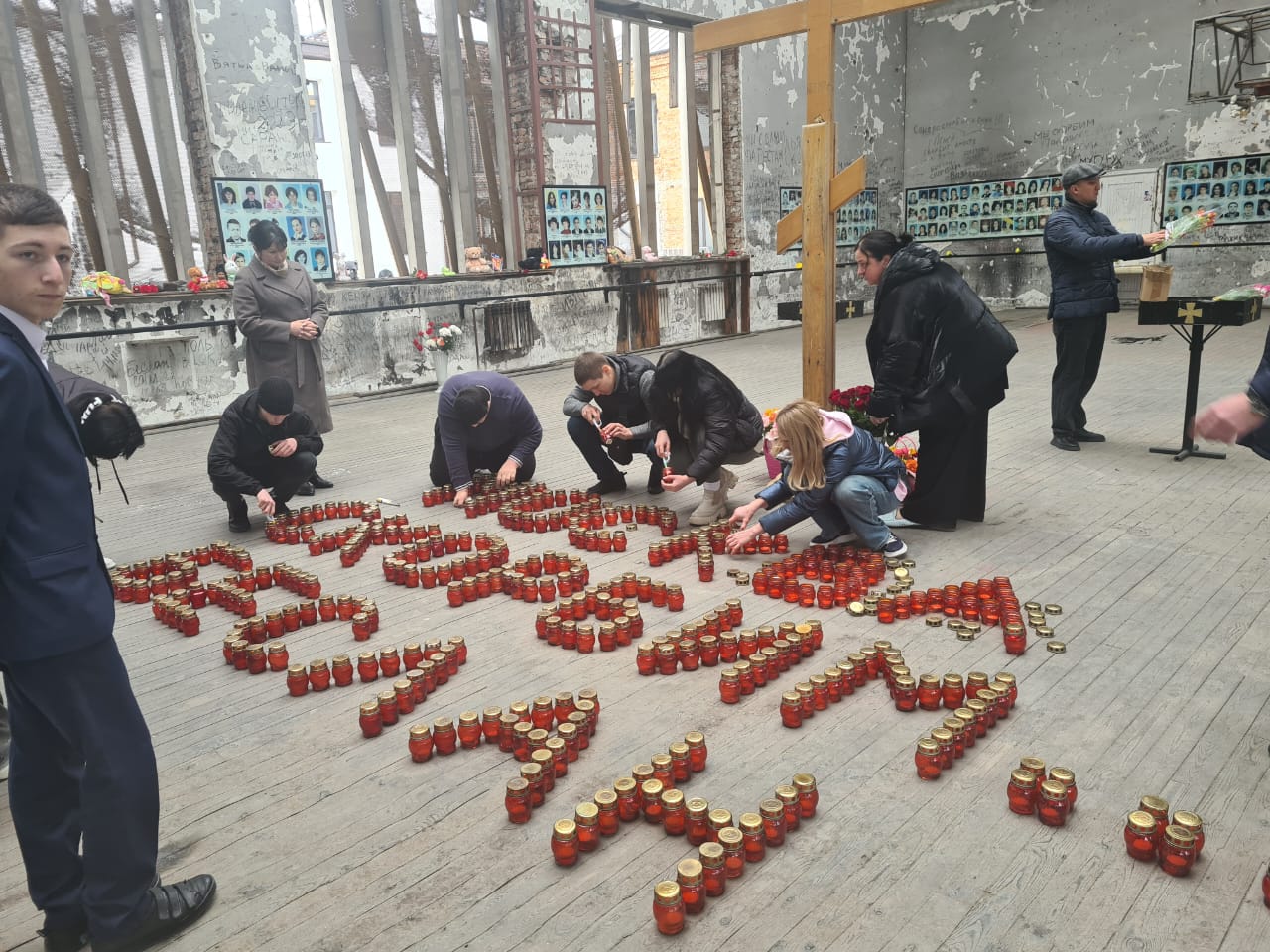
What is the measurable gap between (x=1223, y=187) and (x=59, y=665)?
1798cm

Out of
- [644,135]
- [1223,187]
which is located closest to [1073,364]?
[644,135]

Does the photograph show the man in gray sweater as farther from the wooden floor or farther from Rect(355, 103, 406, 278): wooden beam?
Rect(355, 103, 406, 278): wooden beam

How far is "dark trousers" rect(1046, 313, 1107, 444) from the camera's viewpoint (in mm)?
6699

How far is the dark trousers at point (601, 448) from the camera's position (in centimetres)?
612

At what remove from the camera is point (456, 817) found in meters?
2.70

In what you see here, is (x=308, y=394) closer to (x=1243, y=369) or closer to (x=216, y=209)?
(x=216, y=209)

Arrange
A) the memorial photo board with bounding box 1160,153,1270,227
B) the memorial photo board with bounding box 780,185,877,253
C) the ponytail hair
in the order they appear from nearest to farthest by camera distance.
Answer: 1. the ponytail hair
2. the memorial photo board with bounding box 1160,153,1270,227
3. the memorial photo board with bounding box 780,185,877,253

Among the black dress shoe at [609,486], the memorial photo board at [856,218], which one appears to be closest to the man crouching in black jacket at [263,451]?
the black dress shoe at [609,486]

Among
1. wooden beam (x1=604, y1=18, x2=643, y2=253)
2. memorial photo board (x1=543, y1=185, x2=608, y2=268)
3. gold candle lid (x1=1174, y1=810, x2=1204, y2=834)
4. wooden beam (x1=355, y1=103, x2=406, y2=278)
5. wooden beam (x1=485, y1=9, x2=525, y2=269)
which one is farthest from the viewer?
wooden beam (x1=604, y1=18, x2=643, y2=253)

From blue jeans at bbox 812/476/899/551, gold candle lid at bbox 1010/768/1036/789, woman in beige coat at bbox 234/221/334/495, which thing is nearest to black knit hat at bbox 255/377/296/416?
woman in beige coat at bbox 234/221/334/495

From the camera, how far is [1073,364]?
6773 mm

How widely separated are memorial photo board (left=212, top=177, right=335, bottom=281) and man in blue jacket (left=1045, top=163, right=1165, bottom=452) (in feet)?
24.8

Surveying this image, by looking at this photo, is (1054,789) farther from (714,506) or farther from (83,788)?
(714,506)

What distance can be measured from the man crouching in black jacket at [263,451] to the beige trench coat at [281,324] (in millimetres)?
837
